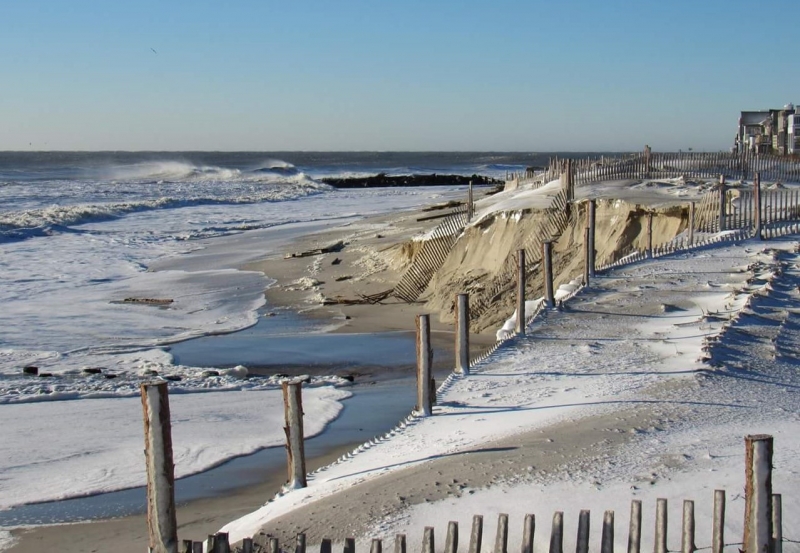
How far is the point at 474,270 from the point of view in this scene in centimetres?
2286

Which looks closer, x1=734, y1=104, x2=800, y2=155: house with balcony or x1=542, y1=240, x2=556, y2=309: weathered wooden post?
x1=542, y1=240, x2=556, y2=309: weathered wooden post

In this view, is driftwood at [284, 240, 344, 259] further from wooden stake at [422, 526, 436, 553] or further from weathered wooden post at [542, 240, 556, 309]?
wooden stake at [422, 526, 436, 553]

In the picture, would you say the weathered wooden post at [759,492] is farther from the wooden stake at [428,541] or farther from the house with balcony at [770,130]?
the house with balcony at [770,130]

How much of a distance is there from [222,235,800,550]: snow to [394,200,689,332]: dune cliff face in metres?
4.61

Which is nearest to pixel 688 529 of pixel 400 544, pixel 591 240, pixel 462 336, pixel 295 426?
pixel 400 544

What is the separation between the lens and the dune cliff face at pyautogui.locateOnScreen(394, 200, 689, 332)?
21.4 m

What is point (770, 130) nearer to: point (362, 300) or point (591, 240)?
point (362, 300)

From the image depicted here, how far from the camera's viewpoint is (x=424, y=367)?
33.7 feet

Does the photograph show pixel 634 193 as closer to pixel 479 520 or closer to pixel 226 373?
pixel 226 373

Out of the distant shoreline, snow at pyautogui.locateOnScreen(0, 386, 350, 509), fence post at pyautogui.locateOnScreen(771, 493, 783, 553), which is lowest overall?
the distant shoreline

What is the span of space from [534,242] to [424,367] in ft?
43.2

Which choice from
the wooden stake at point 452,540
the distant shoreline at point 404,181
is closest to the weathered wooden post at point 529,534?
the wooden stake at point 452,540

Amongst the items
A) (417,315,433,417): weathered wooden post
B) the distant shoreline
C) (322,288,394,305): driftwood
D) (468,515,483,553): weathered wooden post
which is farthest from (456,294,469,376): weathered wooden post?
the distant shoreline

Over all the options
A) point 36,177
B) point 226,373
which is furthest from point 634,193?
point 36,177
